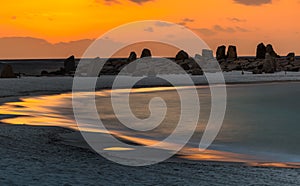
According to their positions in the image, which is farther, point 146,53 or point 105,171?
point 146,53

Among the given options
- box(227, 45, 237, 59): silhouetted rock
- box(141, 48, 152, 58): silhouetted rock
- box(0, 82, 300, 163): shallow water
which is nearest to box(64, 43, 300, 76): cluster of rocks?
box(141, 48, 152, 58): silhouetted rock

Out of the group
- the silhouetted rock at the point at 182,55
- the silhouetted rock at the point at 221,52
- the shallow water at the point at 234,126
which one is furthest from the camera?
the silhouetted rock at the point at 221,52

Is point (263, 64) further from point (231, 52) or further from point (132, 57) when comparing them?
point (231, 52)

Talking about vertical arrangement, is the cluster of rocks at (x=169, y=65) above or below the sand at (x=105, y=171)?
above

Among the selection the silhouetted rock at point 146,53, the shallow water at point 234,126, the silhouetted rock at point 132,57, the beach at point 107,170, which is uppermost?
the silhouetted rock at point 146,53

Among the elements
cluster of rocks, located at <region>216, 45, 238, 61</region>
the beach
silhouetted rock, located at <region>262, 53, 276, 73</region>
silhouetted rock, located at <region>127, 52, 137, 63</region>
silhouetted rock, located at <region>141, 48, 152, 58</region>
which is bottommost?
the beach

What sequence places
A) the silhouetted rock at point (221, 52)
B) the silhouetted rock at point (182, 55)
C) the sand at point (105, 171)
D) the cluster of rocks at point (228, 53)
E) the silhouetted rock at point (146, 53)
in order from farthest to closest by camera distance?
the silhouetted rock at point (221, 52)
the cluster of rocks at point (228, 53)
the silhouetted rock at point (182, 55)
the silhouetted rock at point (146, 53)
the sand at point (105, 171)

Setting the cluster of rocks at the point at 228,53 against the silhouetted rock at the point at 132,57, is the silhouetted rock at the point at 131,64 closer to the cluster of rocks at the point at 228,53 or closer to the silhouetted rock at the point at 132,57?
the silhouetted rock at the point at 132,57

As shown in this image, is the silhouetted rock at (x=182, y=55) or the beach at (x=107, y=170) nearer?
the beach at (x=107, y=170)

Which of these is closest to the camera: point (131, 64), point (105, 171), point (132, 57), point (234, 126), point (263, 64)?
point (105, 171)

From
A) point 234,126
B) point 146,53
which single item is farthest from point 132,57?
point 234,126

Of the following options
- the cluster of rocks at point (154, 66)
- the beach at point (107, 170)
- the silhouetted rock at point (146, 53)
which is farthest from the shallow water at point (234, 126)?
the silhouetted rock at point (146, 53)

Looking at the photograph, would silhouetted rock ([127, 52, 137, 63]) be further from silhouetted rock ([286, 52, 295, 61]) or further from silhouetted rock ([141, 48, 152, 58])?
silhouetted rock ([286, 52, 295, 61])

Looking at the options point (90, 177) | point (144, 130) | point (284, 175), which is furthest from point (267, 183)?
point (144, 130)
